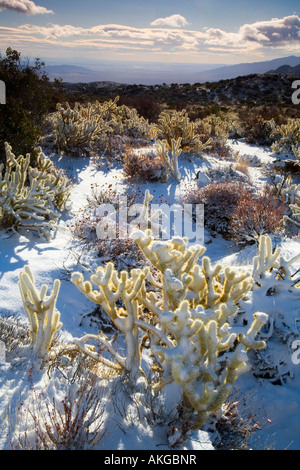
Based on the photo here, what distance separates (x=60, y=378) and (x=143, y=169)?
21.5 ft

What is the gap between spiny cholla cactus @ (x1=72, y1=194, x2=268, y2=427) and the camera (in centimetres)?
181

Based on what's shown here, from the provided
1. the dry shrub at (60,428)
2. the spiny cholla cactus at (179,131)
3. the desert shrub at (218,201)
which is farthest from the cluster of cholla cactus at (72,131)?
the dry shrub at (60,428)

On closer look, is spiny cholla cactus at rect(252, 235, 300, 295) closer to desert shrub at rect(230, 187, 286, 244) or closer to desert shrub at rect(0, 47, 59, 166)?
desert shrub at rect(230, 187, 286, 244)

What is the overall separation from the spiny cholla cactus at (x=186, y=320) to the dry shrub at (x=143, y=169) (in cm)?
573

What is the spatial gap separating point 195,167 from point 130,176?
2309mm

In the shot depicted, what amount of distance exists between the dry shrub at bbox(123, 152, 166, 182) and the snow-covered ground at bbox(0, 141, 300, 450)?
88.9 inches

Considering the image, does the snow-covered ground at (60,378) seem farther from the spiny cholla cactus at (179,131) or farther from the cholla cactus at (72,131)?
the spiny cholla cactus at (179,131)

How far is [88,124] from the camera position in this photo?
972 centimetres

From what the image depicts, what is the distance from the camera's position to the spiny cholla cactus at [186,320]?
1.81 m

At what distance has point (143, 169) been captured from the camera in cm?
825

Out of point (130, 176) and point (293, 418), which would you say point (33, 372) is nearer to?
point (293, 418)

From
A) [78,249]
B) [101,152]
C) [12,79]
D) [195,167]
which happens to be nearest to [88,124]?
[101,152]

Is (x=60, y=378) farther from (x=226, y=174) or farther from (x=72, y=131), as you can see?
(x=72, y=131)

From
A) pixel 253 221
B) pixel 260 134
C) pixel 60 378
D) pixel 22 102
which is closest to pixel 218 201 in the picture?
pixel 253 221
